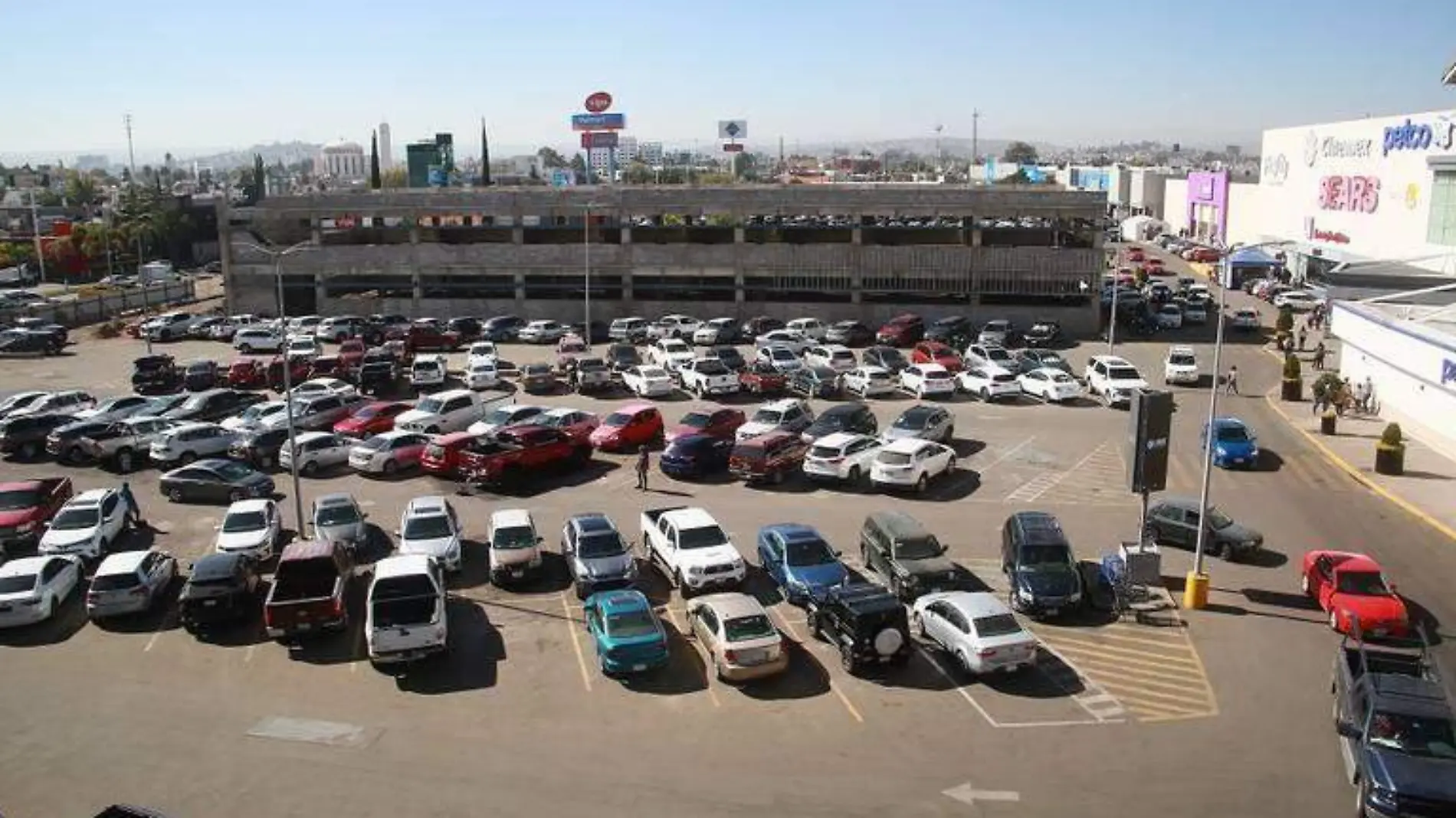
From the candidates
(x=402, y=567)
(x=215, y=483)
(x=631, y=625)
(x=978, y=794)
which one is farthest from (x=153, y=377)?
(x=978, y=794)

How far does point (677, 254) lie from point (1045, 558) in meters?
44.1

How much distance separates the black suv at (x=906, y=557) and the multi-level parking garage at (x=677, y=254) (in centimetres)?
3796

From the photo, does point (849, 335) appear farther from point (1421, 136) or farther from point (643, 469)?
point (1421, 136)

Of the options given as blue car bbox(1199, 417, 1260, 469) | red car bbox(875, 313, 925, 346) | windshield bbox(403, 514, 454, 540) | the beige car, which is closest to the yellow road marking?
the beige car

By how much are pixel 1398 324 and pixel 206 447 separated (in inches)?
1552

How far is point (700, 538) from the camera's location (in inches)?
949

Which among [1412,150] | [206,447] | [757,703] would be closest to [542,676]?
[757,703]

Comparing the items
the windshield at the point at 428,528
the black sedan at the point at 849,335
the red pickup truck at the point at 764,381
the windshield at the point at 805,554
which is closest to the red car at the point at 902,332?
the black sedan at the point at 849,335

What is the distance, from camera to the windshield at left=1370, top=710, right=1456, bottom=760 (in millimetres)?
14961

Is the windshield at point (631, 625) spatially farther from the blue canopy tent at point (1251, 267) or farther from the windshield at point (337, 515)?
the blue canopy tent at point (1251, 267)

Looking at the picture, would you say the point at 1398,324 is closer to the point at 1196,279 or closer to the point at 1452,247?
the point at 1452,247

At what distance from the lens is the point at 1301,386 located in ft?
147

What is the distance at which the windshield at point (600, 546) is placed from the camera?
23.7 meters

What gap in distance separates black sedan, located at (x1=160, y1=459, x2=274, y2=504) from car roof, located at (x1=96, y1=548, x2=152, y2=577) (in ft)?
24.0
